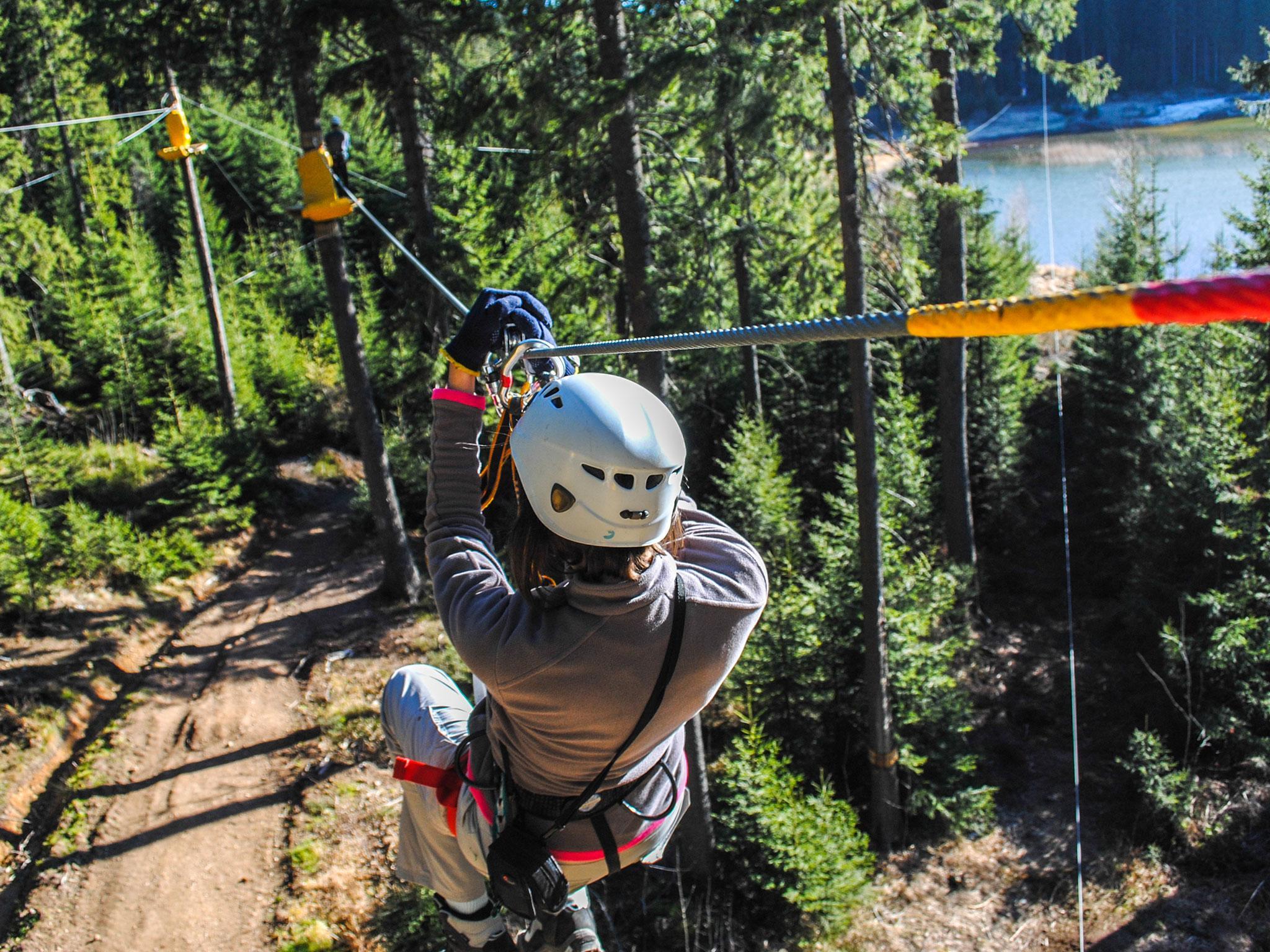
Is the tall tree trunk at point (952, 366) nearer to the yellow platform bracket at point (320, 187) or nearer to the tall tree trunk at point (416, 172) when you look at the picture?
the tall tree trunk at point (416, 172)

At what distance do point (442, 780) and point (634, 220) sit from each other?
20.1 feet

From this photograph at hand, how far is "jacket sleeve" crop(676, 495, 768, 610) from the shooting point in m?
2.03

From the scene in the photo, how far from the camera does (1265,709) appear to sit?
437 inches

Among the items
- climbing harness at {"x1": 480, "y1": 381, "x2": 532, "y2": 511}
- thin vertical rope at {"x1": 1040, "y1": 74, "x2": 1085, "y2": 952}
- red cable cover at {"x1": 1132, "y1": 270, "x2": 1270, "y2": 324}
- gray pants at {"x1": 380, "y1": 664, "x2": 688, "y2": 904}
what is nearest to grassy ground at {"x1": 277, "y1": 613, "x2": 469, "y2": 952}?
gray pants at {"x1": 380, "y1": 664, "x2": 688, "y2": 904}

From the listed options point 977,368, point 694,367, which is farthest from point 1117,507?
point 694,367

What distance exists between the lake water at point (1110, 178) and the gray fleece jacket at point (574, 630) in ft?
34.2

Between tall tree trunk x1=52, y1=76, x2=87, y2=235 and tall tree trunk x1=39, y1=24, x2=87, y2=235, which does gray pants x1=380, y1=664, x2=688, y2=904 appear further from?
tall tree trunk x1=52, y1=76, x2=87, y2=235

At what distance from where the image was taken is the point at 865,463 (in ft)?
29.5

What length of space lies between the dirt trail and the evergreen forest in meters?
0.07

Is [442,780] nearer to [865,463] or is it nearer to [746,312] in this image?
[865,463]

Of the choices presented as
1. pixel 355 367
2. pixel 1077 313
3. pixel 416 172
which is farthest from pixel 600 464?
pixel 416 172

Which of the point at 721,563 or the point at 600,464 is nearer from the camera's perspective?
the point at 600,464

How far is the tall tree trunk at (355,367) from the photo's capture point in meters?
10.3

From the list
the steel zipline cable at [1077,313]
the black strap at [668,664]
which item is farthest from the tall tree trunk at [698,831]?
the steel zipline cable at [1077,313]
